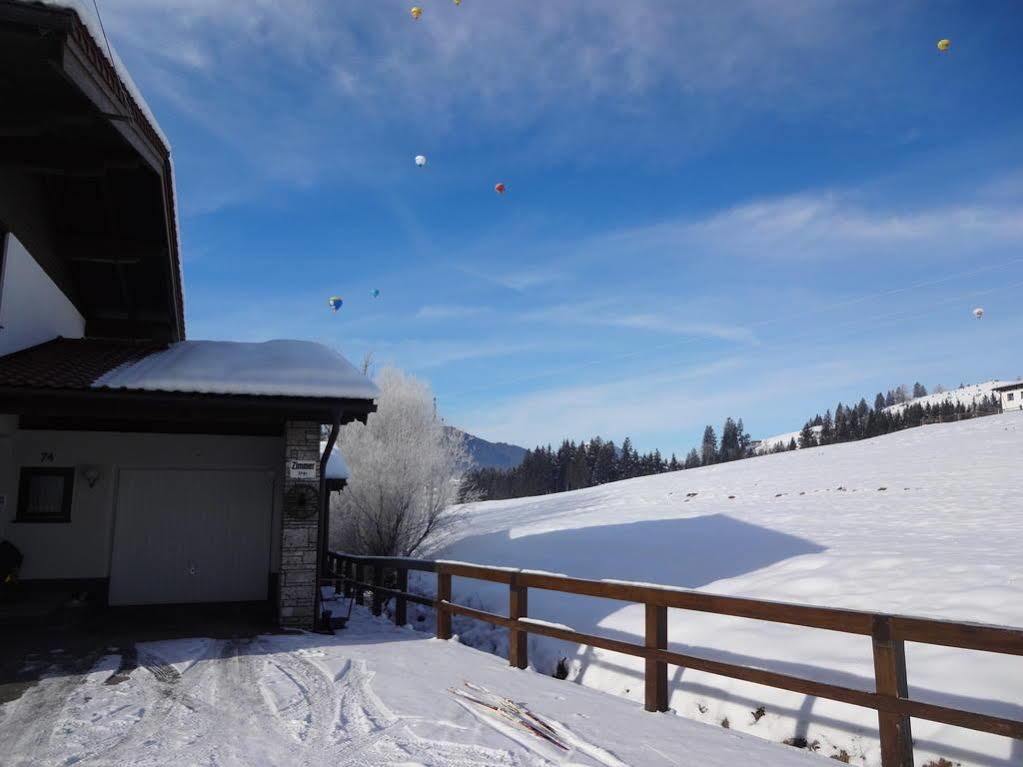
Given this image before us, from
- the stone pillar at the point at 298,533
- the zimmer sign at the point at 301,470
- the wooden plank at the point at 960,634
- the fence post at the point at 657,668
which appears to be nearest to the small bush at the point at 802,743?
the fence post at the point at 657,668

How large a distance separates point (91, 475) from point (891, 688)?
32.9ft

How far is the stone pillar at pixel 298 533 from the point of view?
27.2 feet

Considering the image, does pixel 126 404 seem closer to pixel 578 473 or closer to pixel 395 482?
pixel 395 482

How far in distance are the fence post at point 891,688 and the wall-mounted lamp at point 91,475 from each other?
390 inches

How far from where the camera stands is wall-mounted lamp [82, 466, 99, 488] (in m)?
9.77

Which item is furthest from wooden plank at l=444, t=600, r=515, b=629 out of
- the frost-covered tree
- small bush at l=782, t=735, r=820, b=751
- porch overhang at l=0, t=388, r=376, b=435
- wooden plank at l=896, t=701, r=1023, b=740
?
the frost-covered tree

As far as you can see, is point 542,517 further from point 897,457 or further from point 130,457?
point 130,457

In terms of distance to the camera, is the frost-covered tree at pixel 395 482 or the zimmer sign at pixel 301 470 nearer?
the zimmer sign at pixel 301 470

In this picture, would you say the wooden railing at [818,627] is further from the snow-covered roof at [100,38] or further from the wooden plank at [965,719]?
the snow-covered roof at [100,38]

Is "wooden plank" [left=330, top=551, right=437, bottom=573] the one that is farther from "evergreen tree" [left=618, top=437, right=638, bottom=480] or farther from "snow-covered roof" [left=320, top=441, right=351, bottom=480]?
"evergreen tree" [left=618, top=437, right=638, bottom=480]

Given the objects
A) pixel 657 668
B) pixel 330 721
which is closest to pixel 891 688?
pixel 657 668

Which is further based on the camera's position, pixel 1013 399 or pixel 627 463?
pixel 627 463

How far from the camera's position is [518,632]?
253 inches

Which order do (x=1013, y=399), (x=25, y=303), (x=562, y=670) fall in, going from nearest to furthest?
(x=562, y=670)
(x=25, y=303)
(x=1013, y=399)
